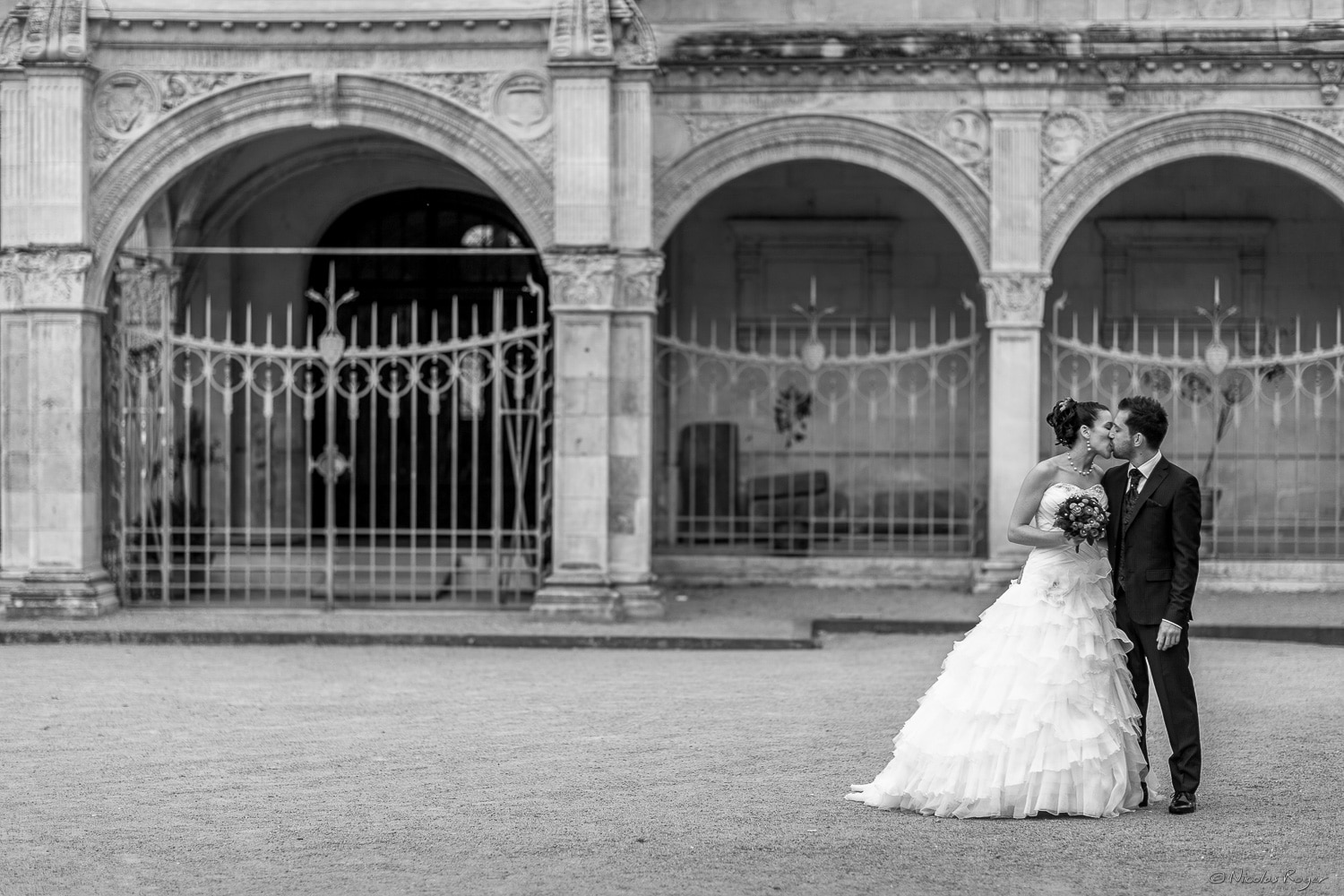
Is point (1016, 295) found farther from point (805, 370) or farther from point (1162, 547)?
point (1162, 547)

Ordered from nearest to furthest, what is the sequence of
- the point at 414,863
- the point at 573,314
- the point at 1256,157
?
the point at 414,863 → the point at 573,314 → the point at 1256,157

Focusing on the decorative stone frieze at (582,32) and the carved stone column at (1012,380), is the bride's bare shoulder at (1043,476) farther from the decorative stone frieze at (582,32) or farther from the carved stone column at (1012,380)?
the carved stone column at (1012,380)

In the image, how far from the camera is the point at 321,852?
22.1 feet

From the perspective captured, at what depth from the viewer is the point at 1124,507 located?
304 inches

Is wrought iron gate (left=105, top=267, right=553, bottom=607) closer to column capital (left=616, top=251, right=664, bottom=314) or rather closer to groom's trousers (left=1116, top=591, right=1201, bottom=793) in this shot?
column capital (left=616, top=251, right=664, bottom=314)

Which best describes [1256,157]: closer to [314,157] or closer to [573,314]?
[573,314]

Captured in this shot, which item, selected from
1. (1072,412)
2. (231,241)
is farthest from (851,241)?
(1072,412)

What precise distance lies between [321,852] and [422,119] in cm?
836

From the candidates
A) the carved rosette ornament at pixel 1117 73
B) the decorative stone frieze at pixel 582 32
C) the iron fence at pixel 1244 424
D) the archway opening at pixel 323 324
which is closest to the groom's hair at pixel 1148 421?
the decorative stone frieze at pixel 582 32

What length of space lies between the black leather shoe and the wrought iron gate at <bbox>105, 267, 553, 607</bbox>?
22.9 ft

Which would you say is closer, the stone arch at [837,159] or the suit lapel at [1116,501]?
the suit lapel at [1116,501]

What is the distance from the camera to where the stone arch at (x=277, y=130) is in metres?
14.1

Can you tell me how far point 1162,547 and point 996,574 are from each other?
7.42 metres

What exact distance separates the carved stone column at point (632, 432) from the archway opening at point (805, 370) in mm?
3228
